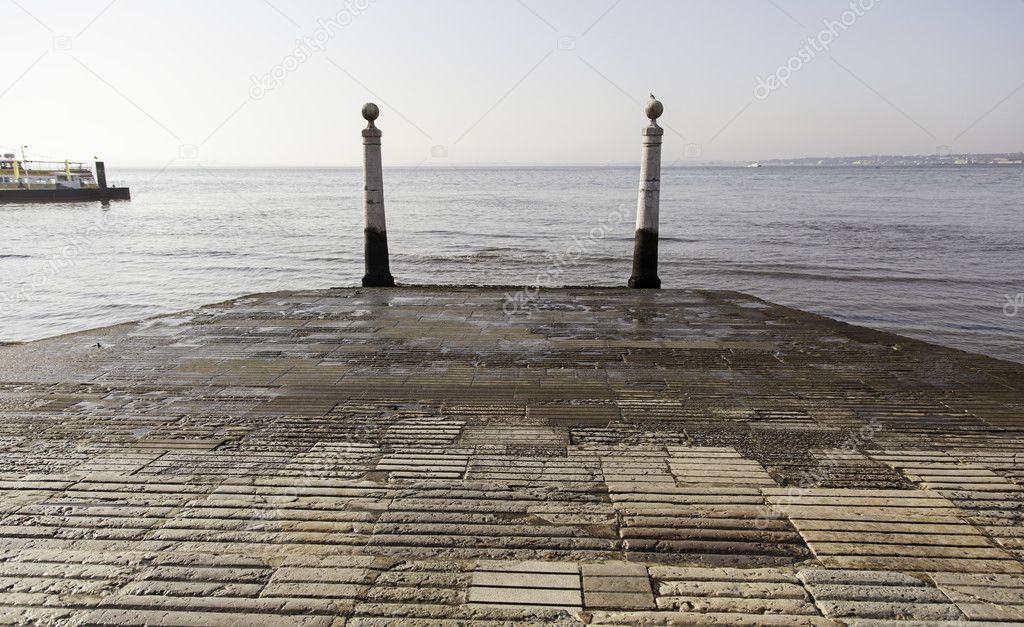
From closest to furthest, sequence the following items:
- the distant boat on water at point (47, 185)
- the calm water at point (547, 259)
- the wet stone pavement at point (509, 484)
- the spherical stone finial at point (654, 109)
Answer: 1. the wet stone pavement at point (509, 484)
2. the spherical stone finial at point (654, 109)
3. the calm water at point (547, 259)
4. the distant boat on water at point (47, 185)

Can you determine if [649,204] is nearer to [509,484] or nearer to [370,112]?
[370,112]

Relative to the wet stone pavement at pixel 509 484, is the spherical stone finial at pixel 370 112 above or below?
above

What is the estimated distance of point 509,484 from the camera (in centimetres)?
370

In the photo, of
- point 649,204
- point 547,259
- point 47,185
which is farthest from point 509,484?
point 47,185

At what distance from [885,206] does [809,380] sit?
4748cm

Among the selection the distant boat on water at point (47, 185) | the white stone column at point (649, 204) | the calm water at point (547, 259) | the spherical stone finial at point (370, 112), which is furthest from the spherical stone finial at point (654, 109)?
the distant boat on water at point (47, 185)

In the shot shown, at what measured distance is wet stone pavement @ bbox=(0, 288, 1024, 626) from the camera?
271 centimetres

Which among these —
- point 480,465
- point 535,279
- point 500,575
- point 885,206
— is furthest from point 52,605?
point 885,206

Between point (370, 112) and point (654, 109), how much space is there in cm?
447

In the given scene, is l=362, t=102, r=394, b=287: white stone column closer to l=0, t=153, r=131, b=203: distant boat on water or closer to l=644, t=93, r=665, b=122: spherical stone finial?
l=644, t=93, r=665, b=122: spherical stone finial

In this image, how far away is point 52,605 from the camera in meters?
2.64

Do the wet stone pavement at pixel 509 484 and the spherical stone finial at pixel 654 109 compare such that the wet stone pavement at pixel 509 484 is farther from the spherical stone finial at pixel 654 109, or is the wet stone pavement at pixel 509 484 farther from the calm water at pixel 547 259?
the calm water at pixel 547 259

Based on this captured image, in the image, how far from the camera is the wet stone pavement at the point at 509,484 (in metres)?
2.71

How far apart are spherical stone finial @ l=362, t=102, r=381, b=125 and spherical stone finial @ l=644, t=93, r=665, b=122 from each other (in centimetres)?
426
